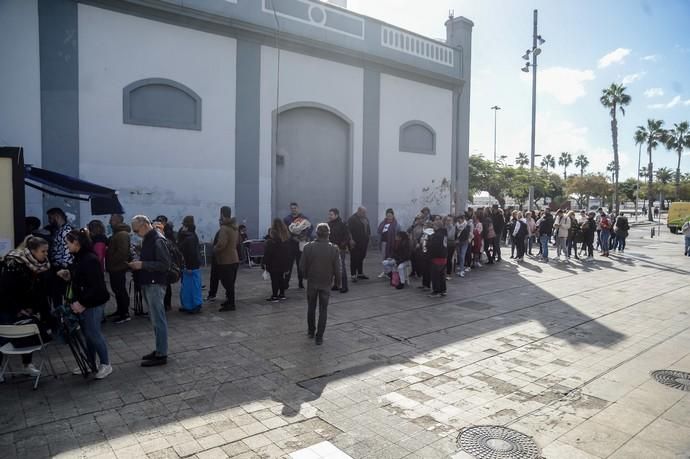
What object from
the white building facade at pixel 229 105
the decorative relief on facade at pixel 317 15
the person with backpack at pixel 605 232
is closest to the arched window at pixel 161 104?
the white building facade at pixel 229 105

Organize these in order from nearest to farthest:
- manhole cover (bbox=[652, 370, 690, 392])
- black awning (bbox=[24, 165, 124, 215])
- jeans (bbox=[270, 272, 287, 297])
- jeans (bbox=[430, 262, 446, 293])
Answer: manhole cover (bbox=[652, 370, 690, 392])
black awning (bbox=[24, 165, 124, 215])
jeans (bbox=[270, 272, 287, 297])
jeans (bbox=[430, 262, 446, 293])

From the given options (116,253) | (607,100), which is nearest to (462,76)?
(116,253)

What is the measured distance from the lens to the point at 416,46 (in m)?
18.9

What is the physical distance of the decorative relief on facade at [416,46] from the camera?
1798 cm

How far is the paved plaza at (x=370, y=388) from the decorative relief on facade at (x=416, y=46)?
12420 mm

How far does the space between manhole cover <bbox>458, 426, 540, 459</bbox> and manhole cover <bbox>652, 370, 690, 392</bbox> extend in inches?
101

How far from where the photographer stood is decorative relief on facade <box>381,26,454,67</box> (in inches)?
708

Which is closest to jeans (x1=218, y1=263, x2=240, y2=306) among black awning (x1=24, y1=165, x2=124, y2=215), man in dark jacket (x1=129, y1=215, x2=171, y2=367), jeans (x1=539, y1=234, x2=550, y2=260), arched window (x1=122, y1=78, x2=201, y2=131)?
man in dark jacket (x1=129, y1=215, x2=171, y2=367)

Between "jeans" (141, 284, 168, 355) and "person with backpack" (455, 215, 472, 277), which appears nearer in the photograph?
"jeans" (141, 284, 168, 355)

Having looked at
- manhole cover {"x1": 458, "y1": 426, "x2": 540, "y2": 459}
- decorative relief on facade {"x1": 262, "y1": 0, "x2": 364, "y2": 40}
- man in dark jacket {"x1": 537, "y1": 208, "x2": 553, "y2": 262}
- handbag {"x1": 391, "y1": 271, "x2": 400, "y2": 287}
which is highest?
decorative relief on facade {"x1": 262, "y1": 0, "x2": 364, "y2": 40}

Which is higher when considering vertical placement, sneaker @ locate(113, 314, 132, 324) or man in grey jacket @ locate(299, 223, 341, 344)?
man in grey jacket @ locate(299, 223, 341, 344)

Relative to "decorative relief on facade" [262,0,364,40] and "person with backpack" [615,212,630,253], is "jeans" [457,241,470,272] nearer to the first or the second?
"decorative relief on facade" [262,0,364,40]

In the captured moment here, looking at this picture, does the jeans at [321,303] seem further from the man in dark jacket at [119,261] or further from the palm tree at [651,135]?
the palm tree at [651,135]

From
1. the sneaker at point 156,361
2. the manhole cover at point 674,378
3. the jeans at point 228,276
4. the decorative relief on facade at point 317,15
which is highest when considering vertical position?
the decorative relief on facade at point 317,15
